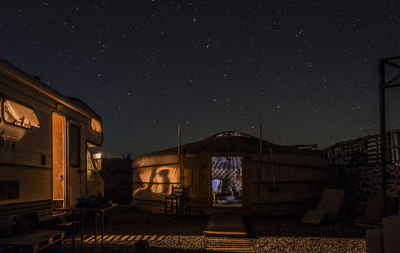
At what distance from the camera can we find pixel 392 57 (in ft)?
16.8

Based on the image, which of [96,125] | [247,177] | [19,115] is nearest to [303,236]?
[247,177]

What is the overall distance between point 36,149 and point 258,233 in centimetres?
369

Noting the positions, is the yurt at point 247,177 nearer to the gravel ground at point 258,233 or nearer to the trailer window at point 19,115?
the gravel ground at point 258,233

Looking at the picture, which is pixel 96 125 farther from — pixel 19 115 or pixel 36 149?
pixel 19 115

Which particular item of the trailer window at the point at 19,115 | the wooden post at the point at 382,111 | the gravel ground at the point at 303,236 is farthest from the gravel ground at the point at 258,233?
the trailer window at the point at 19,115

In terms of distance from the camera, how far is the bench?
129 inches

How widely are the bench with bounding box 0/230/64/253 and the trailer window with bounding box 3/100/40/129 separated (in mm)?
1188

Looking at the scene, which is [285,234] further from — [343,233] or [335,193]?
[335,193]

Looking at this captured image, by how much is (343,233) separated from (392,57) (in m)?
2.98

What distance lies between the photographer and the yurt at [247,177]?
26.0 feet

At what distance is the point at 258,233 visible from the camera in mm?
5609

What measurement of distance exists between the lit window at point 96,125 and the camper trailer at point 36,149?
0.53m

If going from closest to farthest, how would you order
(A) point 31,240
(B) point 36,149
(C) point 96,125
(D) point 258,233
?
1. (A) point 31,240
2. (B) point 36,149
3. (D) point 258,233
4. (C) point 96,125

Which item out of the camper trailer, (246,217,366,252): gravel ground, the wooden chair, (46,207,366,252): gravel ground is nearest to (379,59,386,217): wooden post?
(246,217,366,252): gravel ground
